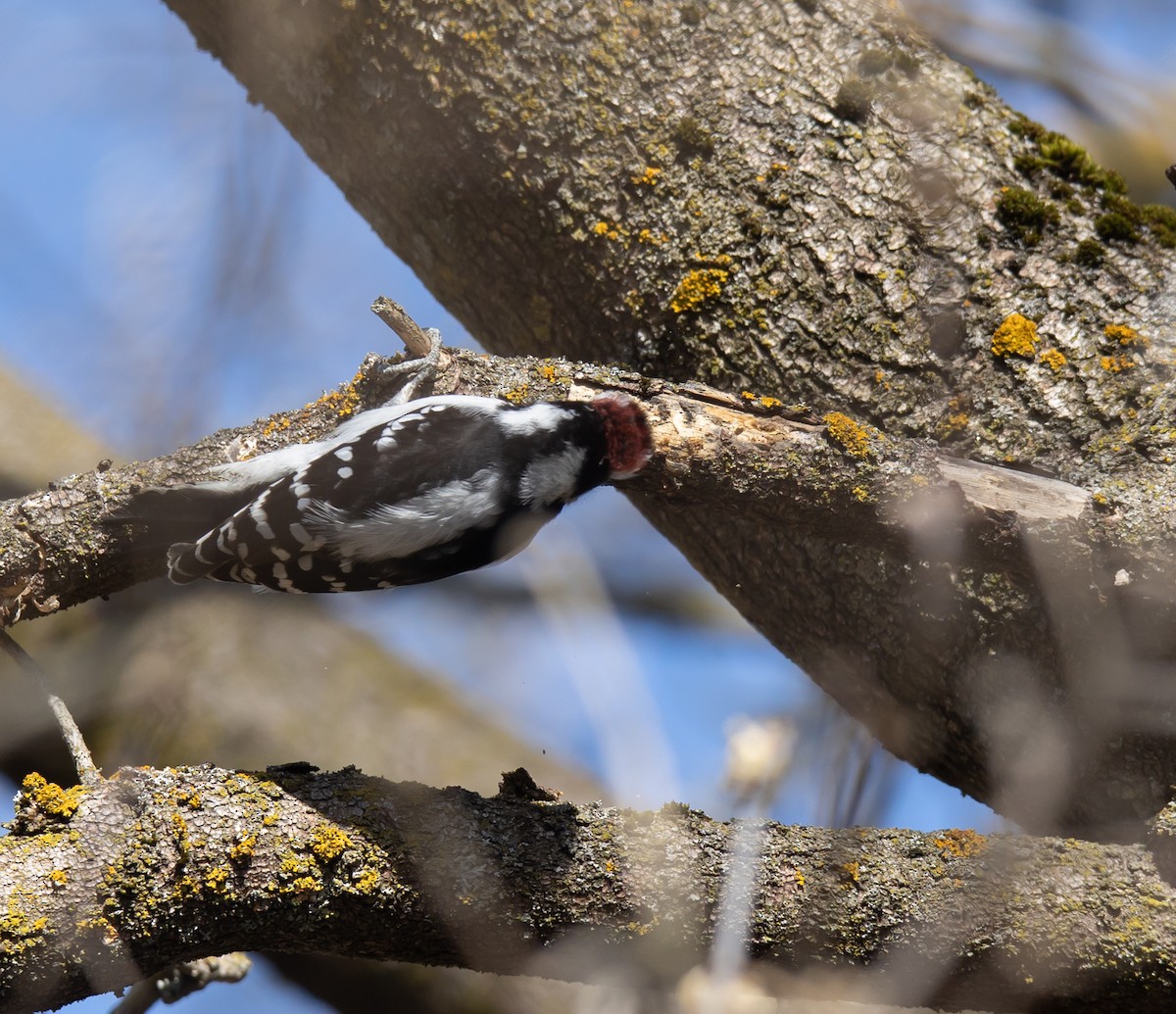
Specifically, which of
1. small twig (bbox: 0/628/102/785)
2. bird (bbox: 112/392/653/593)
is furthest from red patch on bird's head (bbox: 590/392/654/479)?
small twig (bbox: 0/628/102/785)

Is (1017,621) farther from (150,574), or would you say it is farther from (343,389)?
(150,574)

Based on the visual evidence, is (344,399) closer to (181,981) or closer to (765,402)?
(765,402)

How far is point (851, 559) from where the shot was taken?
294 cm

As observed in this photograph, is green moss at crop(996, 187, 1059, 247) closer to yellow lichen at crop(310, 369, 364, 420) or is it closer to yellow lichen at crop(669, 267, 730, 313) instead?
yellow lichen at crop(669, 267, 730, 313)

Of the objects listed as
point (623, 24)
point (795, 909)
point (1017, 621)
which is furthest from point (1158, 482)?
point (623, 24)

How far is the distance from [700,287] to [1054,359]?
1024mm

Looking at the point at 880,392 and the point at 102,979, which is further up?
the point at 880,392

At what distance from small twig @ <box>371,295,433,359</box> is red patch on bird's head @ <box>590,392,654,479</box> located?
0.65m

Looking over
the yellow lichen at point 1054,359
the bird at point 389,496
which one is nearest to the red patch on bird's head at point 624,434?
the bird at point 389,496

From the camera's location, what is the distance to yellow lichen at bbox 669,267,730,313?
10.2 feet

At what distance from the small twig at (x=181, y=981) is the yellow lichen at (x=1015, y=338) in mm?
2843

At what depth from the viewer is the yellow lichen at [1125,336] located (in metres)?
2.94

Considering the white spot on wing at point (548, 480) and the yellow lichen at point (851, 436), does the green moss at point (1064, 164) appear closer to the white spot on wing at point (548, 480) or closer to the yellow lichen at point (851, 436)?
the yellow lichen at point (851, 436)

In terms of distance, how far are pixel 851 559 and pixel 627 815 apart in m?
1.00
